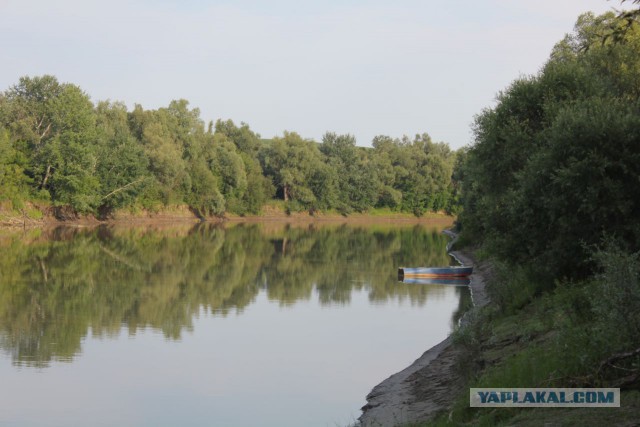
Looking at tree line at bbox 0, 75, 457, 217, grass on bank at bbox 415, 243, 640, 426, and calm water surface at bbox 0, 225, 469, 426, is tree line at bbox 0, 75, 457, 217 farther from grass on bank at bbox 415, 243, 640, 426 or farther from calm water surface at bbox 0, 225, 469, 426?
grass on bank at bbox 415, 243, 640, 426

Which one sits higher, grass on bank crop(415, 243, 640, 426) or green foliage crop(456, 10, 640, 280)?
green foliage crop(456, 10, 640, 280)

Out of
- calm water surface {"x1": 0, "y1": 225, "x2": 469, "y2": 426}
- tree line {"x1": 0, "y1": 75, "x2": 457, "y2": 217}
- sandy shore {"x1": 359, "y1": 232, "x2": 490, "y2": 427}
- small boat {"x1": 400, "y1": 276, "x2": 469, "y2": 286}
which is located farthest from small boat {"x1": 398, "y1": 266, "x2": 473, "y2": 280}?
tree line {"x1": 0, "y1": 75, "x2": 457, "y2": 217}

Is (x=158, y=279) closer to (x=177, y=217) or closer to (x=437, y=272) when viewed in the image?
(x=437, y=272)

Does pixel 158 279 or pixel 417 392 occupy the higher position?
pixel 158 279

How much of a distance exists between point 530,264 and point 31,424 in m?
13.7

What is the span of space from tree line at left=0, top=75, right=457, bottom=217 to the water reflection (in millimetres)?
11999

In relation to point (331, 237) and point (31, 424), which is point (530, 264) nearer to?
point (31, 424)

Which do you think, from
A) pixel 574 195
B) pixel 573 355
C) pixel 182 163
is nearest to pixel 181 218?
pixel 182 163

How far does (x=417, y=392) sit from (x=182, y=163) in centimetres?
8134

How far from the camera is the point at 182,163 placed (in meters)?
94.6

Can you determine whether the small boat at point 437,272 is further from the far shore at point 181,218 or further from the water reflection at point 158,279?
the far shore at point 181,218

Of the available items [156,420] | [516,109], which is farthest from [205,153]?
[156,420]

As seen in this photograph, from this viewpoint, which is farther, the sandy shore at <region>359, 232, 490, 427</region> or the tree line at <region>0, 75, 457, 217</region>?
the tree line at <region>0, 75, 457, 217</region>

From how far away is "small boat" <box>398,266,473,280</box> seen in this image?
4009cm
